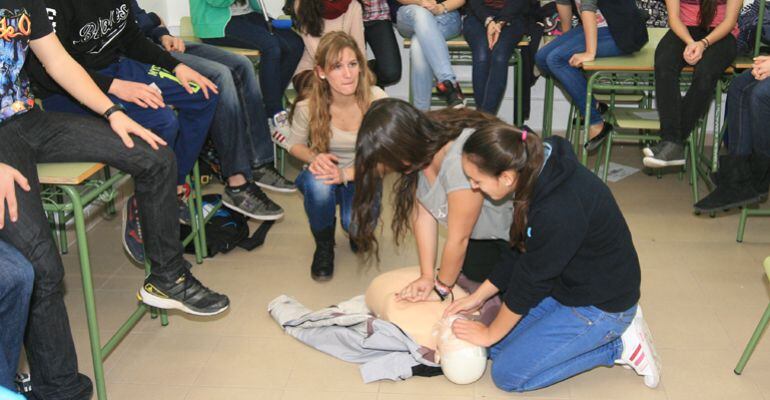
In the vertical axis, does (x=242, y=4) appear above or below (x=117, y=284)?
above

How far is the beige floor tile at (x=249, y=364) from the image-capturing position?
94.7 inches

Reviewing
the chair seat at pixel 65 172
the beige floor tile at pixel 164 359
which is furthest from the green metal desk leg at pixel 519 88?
the chair seat at pixel 65 172

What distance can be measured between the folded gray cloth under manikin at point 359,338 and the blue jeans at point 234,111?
26.1 inches

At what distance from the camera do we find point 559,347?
2264 mm

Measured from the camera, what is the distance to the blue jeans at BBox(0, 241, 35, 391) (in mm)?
1836

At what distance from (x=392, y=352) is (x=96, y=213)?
1.82 metres

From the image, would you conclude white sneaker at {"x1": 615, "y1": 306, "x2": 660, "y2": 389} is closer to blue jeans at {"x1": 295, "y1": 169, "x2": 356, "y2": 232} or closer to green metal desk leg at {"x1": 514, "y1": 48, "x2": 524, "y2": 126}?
blue jeans at {"x1": 295, "y1": 169, "x2": 356, "y2": 232}

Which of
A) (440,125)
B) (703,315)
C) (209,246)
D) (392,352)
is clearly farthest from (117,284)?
(703,315)

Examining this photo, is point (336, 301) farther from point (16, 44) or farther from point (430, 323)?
point (16, 44)

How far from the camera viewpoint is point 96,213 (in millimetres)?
3643

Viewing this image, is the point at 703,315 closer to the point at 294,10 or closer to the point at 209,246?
the point at 209,246

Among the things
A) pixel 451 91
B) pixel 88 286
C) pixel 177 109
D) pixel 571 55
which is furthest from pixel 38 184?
pixel 571 55

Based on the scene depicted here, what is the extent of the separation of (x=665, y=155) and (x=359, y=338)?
1699mm

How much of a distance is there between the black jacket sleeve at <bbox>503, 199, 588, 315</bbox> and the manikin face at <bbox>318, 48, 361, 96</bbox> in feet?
3.24
